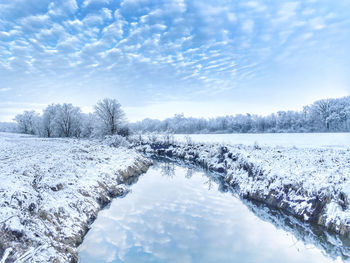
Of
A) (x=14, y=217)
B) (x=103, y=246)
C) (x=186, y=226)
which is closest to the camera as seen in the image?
(x=14, y=217)

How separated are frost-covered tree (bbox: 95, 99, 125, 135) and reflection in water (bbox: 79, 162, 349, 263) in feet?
105

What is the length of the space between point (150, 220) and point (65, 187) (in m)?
4.50

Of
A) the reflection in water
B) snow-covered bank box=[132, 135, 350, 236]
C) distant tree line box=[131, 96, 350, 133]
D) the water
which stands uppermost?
distant tree line box=[131, 96, 350, 133]

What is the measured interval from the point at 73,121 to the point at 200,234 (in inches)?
2033

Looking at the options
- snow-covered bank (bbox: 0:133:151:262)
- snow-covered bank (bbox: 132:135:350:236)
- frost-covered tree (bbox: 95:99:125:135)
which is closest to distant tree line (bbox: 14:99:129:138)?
frost-covered tree (bbox: 95:99:125:135)

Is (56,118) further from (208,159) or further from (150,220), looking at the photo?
(150,220)

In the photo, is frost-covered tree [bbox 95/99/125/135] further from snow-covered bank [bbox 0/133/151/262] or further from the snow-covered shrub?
snow-covered bank [bbox 0/133/151/262]

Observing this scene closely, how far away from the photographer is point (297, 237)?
336 inches

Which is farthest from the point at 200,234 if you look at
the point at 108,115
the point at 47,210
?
the point at 108,115

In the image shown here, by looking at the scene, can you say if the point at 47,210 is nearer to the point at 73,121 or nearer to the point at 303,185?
the point at 303,185

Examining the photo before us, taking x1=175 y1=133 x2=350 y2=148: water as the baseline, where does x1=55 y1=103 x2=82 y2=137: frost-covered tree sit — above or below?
above

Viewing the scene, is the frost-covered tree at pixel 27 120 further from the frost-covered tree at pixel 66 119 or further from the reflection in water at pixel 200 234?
the reflection in water at pixel 200 234

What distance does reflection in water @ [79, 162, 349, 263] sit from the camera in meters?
7.20

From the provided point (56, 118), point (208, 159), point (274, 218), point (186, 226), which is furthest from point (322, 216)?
point (56, 118)
